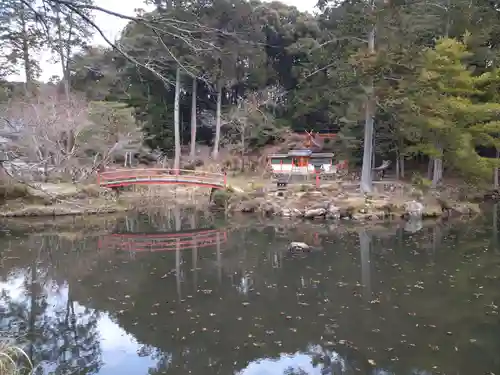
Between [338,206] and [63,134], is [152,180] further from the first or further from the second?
[338,206]

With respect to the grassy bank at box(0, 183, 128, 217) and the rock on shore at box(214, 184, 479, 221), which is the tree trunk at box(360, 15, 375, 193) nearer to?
the rock on shore at box(214, 184, 479, 221)

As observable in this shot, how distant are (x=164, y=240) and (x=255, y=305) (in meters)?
5.88

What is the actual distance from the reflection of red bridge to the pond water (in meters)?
0.07

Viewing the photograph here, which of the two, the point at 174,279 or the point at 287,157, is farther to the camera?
the point at 287,157

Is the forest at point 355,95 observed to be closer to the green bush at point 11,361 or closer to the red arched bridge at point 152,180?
the red arched bridge at point 152,180

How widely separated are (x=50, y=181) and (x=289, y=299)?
1414 cm

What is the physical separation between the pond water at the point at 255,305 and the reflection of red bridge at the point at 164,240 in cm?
7

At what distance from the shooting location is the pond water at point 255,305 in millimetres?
4984

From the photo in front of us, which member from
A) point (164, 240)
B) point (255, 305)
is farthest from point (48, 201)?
point (255, 305)

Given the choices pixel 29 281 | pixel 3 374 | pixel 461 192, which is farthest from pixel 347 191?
pixel 3 374

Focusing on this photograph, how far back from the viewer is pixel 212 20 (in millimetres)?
21844

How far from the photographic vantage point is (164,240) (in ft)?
39.2

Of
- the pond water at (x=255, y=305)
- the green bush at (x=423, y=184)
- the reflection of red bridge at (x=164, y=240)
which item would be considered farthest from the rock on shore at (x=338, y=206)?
the reflection of red bridge at (x=164, y=240)

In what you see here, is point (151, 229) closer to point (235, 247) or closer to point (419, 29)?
point (235, 247)
